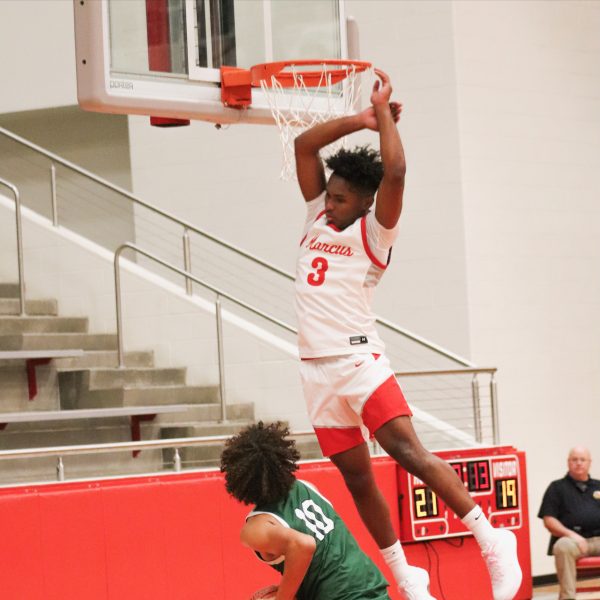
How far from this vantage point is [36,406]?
889 centimetres

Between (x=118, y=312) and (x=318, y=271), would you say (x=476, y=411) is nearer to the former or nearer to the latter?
(x=118, y=312)

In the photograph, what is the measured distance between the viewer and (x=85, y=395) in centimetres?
892

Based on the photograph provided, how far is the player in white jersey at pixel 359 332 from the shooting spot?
4766mm

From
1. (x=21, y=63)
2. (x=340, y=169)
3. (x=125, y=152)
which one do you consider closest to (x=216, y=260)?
(x=125, y=152)

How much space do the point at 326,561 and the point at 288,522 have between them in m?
0.19

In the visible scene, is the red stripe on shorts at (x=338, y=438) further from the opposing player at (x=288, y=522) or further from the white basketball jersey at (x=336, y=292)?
the opposing player at (x=288, y=522)

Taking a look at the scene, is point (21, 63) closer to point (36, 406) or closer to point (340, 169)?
point (36, 406)

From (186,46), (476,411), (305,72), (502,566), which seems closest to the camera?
(502,566)

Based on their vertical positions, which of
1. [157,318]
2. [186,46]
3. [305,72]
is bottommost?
[157,318]

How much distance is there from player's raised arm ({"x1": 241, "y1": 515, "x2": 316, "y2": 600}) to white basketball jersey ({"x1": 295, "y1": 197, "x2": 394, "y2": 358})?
0.85 metres

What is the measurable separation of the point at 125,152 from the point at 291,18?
19.2 ft

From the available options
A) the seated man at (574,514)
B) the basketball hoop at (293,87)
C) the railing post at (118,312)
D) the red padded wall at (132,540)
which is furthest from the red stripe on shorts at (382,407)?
the seated man at (574,514)

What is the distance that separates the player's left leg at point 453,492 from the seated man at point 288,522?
43cm

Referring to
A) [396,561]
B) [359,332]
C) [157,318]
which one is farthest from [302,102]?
[157,318]
